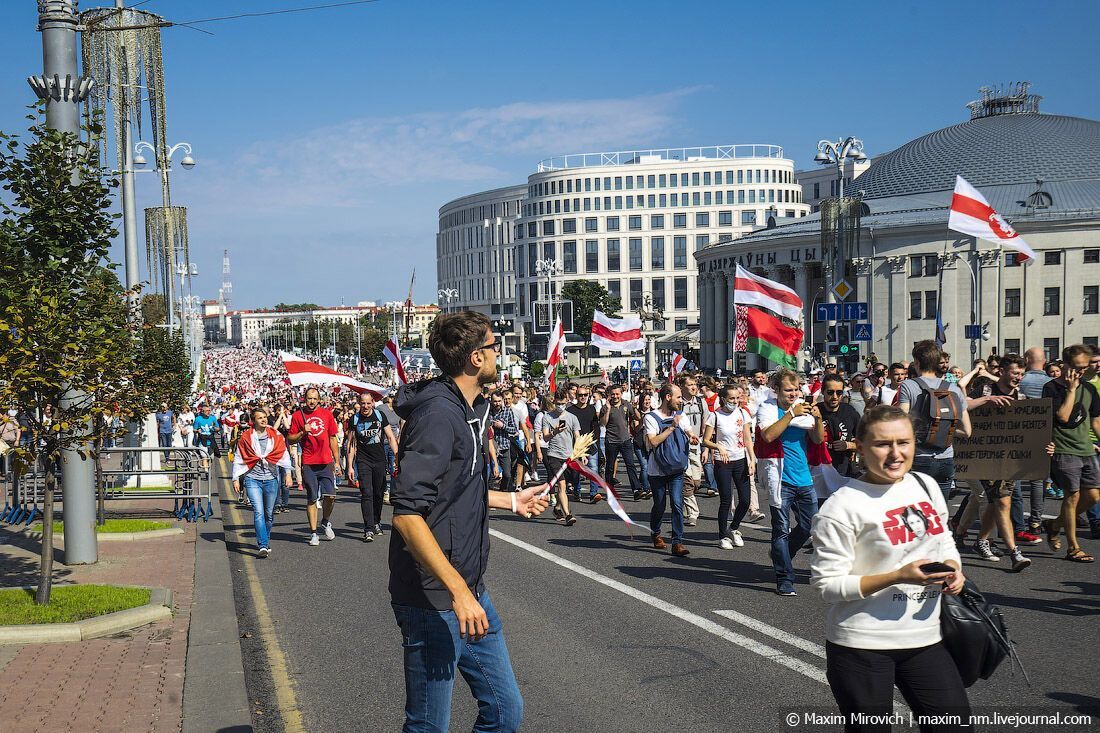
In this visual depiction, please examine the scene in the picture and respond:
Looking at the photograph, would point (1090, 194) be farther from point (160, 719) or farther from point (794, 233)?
point (160, 719)

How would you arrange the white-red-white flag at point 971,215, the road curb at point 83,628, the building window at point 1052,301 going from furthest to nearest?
the building window at point 1052,301
the white-red-white flag at point 971,215
the road curb at point 83,628

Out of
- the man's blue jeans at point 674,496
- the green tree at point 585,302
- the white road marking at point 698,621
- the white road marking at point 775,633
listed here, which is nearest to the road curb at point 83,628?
the white road marking at point 698,621

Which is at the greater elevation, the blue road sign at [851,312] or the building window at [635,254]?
the building window at [635,254]

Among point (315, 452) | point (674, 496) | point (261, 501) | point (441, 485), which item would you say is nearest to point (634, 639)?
point (674, 496)

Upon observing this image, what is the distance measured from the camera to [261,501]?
12.1m

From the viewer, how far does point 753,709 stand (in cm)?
565

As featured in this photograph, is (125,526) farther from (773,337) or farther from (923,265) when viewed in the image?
(923,265)

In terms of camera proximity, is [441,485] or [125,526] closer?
[441,485]

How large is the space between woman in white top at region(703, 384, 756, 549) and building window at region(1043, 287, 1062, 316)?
79.6 metres

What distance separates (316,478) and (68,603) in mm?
4745

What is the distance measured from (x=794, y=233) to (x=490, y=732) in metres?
94.0

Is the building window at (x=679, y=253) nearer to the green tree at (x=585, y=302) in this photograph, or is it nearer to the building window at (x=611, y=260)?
the building window at (x=611, y=260)

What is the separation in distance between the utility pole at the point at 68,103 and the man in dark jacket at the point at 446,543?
7670 millimetres

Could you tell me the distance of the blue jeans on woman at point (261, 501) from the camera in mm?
11961
